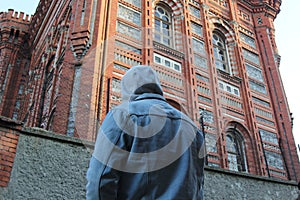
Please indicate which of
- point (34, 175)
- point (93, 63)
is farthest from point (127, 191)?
point (93, 63)

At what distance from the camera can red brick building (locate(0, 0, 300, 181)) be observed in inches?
379

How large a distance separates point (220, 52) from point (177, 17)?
2.84 m

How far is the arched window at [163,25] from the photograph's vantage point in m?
12.8

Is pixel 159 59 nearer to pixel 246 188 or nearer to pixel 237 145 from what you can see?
pixel 237 145

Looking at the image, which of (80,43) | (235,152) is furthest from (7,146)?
(235,152)

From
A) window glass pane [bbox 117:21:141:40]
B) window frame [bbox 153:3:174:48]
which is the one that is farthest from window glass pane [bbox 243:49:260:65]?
window glass pane [bbox 117:21:141:40]

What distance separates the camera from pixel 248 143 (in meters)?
12.8

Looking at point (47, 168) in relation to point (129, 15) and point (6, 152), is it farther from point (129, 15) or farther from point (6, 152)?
point (129, 15)

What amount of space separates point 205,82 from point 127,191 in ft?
37.3

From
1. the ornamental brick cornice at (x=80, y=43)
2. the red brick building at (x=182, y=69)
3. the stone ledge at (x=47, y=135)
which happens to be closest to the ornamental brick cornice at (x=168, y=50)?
the red brick building at (x=182, y=69)

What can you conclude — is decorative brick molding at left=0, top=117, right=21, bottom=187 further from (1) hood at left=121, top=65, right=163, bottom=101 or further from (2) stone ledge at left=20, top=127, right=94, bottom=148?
(1) hood at left=121, top=65, right=163, bottom=101

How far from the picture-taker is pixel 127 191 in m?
1.67

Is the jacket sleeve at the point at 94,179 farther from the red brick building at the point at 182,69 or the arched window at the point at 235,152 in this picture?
the arched window at the point at 235,152

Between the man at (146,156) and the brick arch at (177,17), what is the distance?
→ 11.4m
